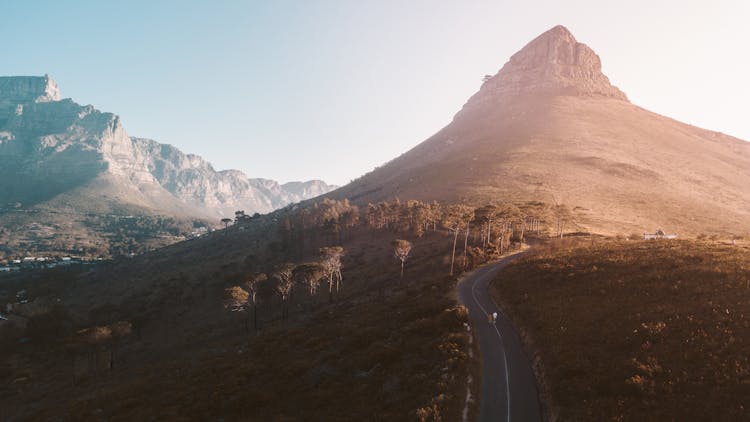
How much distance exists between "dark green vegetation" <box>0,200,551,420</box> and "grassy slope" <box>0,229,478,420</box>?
0.19 metres

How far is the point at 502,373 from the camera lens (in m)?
25.2

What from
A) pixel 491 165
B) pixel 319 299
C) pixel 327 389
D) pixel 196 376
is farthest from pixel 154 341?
pixel 491 165

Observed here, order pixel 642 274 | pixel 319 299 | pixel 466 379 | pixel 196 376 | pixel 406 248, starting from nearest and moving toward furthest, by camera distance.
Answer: pixel 466 379
pixel 642 274
pixel 196 376
pixel 406 248
pixel 319 299

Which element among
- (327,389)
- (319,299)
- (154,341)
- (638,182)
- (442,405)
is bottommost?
(154,341)

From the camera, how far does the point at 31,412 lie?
1759 inches

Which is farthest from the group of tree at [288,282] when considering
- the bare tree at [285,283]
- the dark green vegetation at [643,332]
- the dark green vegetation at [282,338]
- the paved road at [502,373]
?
the dark green vegetation at [643,332]

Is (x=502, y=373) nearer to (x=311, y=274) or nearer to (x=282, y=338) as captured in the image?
(x=282, y=338)

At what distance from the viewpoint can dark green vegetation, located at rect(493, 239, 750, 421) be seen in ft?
60.6

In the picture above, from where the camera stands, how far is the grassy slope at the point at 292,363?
83.4ft

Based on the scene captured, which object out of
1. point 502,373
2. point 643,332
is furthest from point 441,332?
point 643,332

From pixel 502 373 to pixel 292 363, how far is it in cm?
2122

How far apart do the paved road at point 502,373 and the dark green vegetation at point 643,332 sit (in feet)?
3.82

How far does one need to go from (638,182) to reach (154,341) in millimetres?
170617

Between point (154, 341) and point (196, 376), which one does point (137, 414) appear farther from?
point (154, 341)
